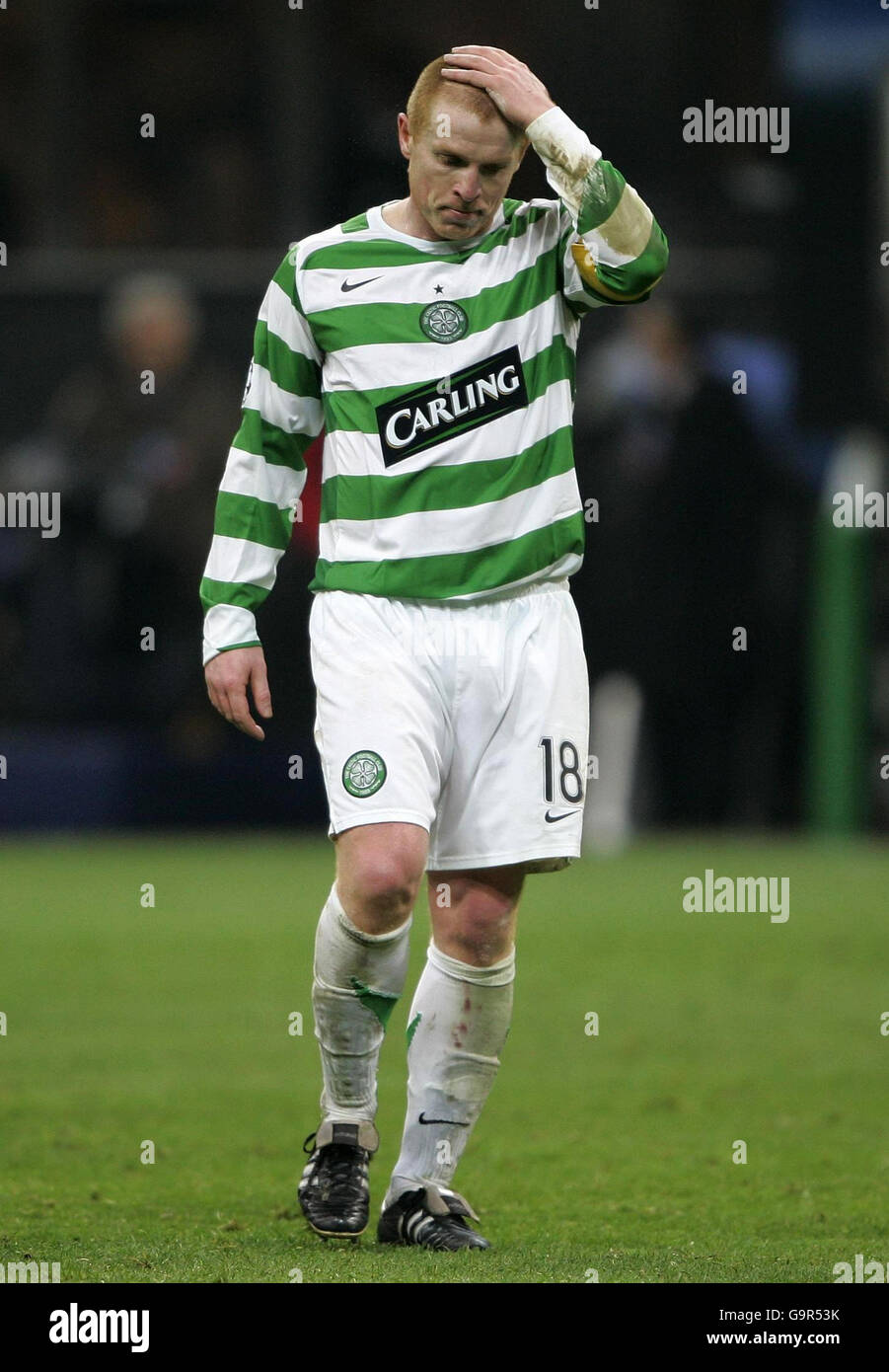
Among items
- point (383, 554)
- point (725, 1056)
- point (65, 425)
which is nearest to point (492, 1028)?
point (383, 554)

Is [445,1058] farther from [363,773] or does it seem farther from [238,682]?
[238,682]

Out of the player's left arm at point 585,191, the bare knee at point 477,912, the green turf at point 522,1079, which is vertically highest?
the player's left arm at point 585,191

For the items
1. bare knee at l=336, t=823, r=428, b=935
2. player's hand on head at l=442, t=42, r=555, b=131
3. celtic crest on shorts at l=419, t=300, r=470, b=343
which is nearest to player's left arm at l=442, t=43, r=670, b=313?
player's hand on head at l=442, t=42, r=555, b=131

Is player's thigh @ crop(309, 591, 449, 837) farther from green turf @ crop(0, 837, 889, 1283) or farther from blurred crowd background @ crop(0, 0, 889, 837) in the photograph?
blurred crowd background @ crop(0, 0, 889, 837)

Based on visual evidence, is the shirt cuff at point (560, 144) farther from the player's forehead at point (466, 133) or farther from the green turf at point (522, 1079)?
the green turf at point (522, 1079)

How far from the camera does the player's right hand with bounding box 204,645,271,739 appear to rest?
505cm

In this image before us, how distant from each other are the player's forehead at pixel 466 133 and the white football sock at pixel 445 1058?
1.68 m

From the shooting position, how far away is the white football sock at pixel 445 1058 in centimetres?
508

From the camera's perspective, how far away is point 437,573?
193 inches

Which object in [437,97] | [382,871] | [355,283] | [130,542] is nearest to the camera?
[382,871]

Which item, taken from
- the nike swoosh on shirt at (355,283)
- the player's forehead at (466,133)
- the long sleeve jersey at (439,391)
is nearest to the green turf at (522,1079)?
the long sleeve jersey at (439,391)

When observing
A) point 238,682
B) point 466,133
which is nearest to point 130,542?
point 238,682

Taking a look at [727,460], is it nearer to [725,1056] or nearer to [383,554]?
[725,1056]

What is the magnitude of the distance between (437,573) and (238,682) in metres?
0.50
